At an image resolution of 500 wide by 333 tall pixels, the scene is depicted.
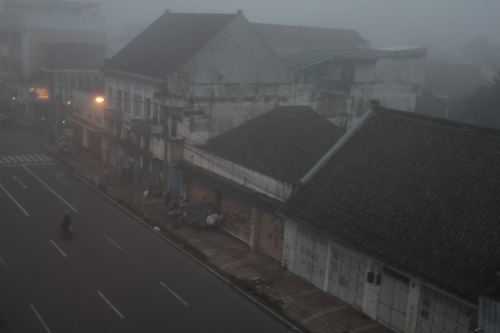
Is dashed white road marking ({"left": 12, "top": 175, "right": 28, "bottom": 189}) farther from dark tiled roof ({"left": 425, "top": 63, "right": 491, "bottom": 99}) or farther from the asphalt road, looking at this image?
dark tiled roof ({"left": 425, "top": 63, "right": 491, "bottom": 99})

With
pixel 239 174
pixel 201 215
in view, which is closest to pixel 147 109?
pixel 201 215

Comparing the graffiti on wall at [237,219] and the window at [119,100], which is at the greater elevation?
the window at [119,100]

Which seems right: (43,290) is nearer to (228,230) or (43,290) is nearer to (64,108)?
(228,230)

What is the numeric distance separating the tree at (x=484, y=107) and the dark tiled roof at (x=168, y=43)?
1240 inches

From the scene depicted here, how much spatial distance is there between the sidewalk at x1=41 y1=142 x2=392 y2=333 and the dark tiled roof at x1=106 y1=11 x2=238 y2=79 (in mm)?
10176

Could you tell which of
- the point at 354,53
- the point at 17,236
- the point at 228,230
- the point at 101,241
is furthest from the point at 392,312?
the point at 354,53

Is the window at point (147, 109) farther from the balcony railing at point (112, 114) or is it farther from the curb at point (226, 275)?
the curb at point (226, 275)

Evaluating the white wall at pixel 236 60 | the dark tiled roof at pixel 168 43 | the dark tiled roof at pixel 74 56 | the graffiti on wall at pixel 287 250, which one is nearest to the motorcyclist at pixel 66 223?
the graffiti on wall at pixel 287 250

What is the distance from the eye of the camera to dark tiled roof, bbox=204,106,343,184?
2978 cm

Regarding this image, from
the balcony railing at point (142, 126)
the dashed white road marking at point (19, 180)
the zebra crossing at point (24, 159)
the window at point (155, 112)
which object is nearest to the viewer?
the window at point (155, 112)

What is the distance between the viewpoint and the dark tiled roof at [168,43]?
126 feet

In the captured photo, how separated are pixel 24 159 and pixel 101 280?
28.3 metres

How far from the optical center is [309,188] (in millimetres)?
25422

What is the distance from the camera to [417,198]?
21500 millimetres
